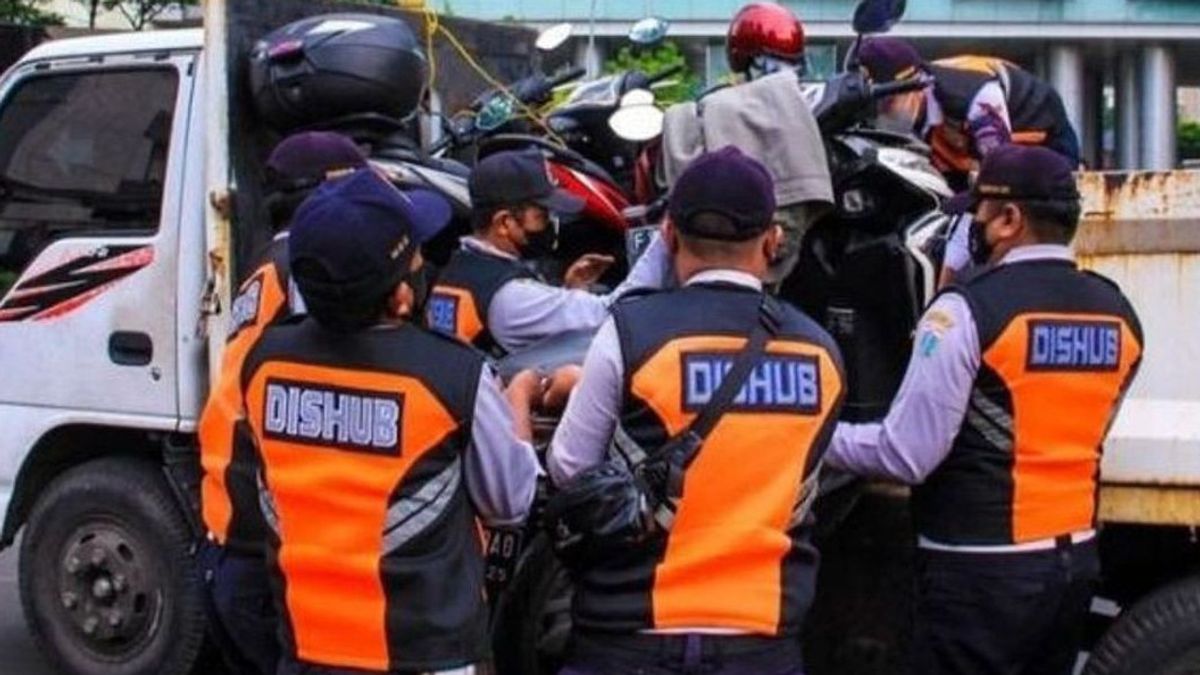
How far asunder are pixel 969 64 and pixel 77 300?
2.98 metres

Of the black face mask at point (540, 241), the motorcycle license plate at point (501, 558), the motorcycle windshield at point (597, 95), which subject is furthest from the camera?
the motorcycle windshield at point (597, 95)

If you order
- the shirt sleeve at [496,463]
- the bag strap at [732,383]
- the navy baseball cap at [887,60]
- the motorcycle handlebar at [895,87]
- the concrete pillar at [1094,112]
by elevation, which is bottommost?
the concrete pillar at [1094,112]

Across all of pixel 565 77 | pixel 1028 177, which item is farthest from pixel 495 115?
pixel 1028 177

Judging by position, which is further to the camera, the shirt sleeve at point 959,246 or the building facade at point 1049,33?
the building facade at point 1049,33

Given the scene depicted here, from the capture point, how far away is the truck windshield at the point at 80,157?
5828 millimetres

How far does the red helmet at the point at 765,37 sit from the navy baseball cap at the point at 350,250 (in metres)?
2.36

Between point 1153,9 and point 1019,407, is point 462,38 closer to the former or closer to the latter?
point 1019,407

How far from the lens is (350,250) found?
3309 mm

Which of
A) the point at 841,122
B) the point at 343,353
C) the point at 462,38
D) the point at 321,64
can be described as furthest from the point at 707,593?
the point at 462,38

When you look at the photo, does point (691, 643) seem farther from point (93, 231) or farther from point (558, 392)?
point (93, 231)

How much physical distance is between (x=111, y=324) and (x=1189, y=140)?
4461cm

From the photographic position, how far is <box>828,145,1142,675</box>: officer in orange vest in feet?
13.1

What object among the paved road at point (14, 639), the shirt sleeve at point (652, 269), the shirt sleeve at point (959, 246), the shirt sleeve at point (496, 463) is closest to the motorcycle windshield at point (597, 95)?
the shirt sleeve at point (652, 269)

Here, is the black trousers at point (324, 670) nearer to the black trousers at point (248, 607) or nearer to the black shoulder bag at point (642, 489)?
the black shoulder bag at point (642, 489)
